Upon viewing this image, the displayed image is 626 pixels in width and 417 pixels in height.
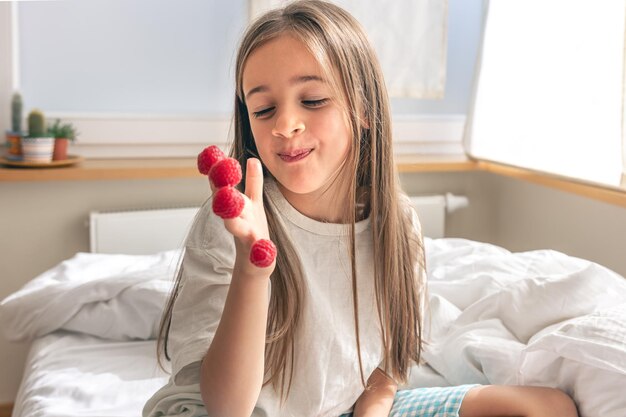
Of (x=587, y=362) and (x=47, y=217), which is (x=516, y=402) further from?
(x=47, y=217)

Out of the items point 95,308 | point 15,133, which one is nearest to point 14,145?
point 15,133

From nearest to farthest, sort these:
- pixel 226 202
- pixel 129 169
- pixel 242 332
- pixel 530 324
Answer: pixel 226 202 < pixel 242 332 < pixel 530 324 < pixel 129 169

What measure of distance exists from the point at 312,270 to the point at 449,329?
500mm

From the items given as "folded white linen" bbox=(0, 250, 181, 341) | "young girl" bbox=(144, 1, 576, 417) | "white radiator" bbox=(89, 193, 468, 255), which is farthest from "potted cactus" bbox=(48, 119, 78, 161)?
"young girl" bbox=(144, 1, 576, 417)

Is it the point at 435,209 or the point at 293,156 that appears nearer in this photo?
the point at 293,156

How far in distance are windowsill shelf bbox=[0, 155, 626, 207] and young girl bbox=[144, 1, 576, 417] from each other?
3.15ft

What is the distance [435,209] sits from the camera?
2531 millimetres

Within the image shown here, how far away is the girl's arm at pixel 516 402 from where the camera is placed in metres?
1.12

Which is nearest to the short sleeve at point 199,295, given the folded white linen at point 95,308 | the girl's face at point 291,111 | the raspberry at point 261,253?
the girl's face at point 291,111

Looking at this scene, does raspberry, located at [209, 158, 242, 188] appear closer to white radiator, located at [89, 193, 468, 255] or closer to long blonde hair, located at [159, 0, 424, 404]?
long blonde hair, located at [159, 0, 424, 404]

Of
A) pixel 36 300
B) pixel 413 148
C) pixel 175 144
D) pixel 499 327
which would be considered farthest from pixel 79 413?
pixel 413 148

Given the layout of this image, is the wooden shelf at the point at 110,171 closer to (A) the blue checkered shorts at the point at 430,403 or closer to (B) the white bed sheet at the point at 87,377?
(B) the white bed sheet at the point at 87,377

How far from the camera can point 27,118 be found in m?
2.16

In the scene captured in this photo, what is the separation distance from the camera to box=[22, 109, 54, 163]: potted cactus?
2.09 m
